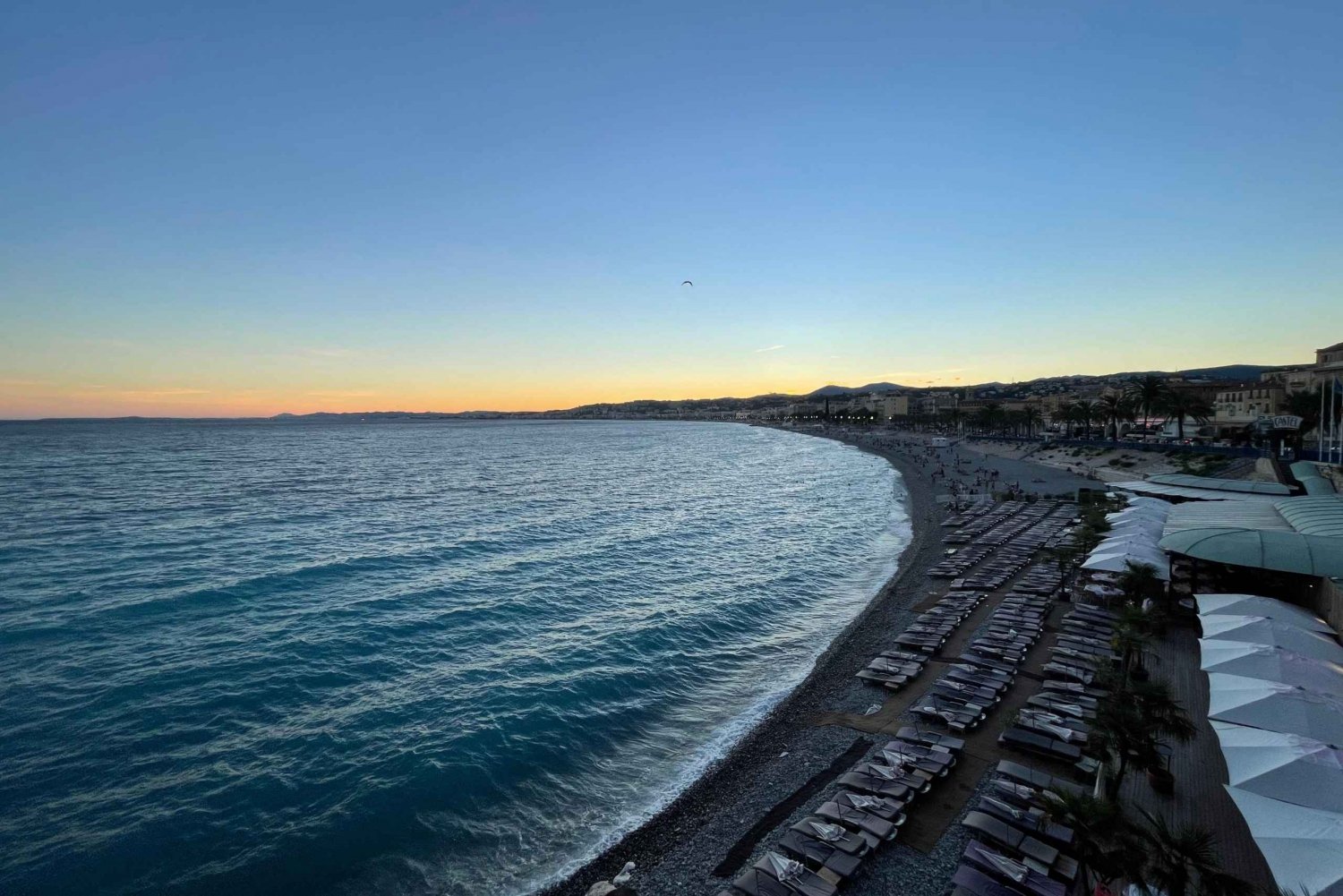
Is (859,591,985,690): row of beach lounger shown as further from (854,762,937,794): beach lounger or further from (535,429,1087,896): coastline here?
(854,762,937,794): beach lounger

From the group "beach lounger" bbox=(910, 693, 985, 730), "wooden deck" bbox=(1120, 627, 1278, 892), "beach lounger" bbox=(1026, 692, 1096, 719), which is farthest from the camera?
"beach lounger" bbox=(1026, 692, 1096, 719)

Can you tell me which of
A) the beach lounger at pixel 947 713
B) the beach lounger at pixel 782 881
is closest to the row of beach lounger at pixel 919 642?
the beach lounger at pixel 947 713

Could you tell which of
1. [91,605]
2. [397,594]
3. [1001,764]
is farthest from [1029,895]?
[91,605]

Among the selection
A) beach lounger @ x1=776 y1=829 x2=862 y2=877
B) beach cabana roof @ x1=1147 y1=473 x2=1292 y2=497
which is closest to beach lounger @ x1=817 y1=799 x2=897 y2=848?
beach lounger @ x1=776 y1=829 x2=862 y2=877

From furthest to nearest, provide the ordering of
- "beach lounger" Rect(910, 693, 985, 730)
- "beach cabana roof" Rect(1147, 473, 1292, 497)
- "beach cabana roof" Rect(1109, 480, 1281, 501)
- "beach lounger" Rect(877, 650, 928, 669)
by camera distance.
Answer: "beach cabana roof" Rect(1147, 473, 1292, 497) < "beach cabana roof" Rect(1109, 480, 1281, 501) < "beach lounger" Rect(877, 650, 928, 669) < "beach lounger" Rect(910, 693, 985, 730)

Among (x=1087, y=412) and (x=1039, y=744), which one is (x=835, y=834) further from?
(x=1087, y=412)
